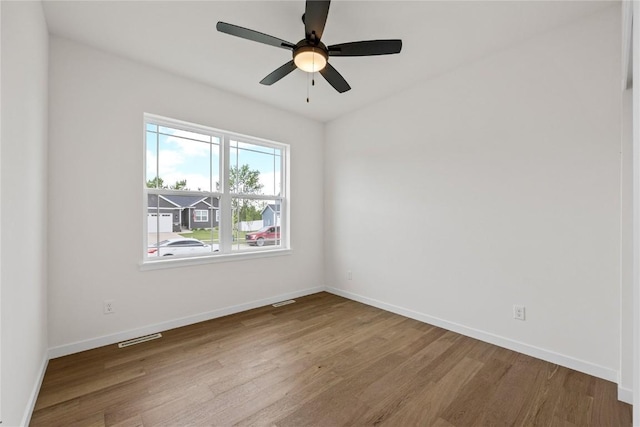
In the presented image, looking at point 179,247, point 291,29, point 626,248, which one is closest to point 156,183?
point 179,247

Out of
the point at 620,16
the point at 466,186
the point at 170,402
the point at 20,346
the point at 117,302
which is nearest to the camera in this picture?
the point at 20,346

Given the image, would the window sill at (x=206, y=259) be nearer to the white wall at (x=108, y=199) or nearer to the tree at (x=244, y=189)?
the white wall at (x=108, y=199)

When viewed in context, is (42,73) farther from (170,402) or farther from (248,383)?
(248,383)

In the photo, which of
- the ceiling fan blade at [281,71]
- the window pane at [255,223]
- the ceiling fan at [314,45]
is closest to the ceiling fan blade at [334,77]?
the ceiling fan at [314,45]

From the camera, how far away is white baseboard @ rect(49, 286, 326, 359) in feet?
7.94

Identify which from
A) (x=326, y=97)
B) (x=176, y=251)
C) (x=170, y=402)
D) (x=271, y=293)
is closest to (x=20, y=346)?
(x=170, y=402)

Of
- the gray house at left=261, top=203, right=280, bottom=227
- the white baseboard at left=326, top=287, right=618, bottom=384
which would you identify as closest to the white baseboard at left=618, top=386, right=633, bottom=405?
the white baseboard at left=326, top=287, right=618, bottom=384

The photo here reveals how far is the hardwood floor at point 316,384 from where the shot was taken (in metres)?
1.71

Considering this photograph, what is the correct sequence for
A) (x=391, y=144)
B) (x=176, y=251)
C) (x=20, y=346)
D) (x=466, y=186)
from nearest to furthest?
(x=20, y=346) → (x=466, y=186) → (x=176, y=251) → (x=391, y=144)

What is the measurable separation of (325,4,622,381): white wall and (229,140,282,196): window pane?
54.7 inches

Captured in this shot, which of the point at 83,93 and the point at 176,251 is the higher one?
the point at 83,93

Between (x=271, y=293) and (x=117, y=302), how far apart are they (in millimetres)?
1758

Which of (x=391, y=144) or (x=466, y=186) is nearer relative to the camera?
(x=466, y=186)

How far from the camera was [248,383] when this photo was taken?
2.04 metres
